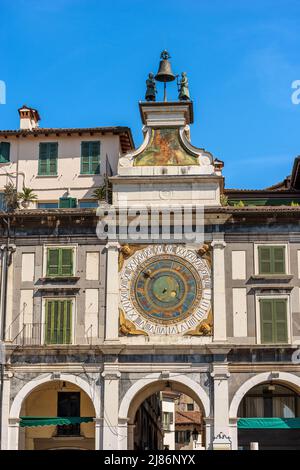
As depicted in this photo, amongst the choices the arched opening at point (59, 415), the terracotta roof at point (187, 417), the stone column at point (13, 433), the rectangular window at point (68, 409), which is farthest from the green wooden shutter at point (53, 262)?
the terracotta roof at point (187, 417)

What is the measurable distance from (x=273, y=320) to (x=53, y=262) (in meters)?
11.5

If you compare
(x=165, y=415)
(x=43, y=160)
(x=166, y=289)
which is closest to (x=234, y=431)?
(x=166, y=289)

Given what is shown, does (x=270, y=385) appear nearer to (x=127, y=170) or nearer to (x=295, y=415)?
(x=295, y=415)

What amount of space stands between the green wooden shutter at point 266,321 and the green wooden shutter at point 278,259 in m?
1.65

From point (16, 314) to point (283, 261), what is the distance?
13676mm

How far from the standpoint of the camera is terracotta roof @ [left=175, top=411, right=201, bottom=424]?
9400cm

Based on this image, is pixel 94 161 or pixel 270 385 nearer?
pixel 270 385

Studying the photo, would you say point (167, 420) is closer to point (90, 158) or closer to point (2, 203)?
point (90, 158)

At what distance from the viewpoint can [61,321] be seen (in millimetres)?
46312

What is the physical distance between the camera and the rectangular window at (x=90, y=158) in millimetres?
51375

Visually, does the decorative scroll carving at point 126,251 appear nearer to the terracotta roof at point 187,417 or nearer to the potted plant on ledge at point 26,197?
the potted plant on ledge at point 26,197

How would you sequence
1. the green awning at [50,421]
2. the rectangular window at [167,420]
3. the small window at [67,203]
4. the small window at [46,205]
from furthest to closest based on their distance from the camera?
the rectangular window at [167,420] → the small window at [46,205] → the small window at [67,203] → the green awning at [50,421]

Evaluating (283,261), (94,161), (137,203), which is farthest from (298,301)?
(94,161)

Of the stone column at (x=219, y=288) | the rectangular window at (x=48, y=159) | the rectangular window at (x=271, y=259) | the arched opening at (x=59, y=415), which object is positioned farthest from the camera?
the rectangular window at (x=48, y=159)
